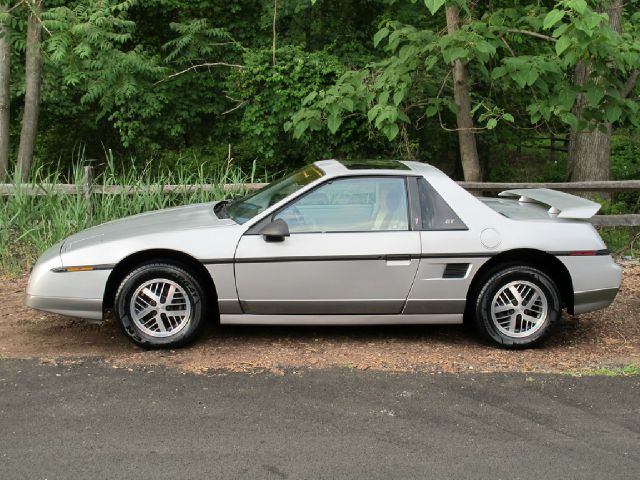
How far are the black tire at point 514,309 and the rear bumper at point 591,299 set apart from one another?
0.15 m

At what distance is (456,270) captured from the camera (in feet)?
20.1

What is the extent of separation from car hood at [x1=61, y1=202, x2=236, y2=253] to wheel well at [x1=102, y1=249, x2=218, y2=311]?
0.56 ft

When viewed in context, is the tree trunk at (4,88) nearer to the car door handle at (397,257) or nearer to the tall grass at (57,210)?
the tall grass at (57,210)

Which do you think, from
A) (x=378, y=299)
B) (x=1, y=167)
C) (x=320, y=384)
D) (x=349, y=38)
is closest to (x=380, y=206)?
(x=378, y=299)

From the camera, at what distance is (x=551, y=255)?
20.3 feet

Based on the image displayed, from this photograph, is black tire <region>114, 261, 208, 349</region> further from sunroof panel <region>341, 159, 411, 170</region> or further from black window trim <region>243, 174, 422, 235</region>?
sunroof panel <region>341, 159, 411, 170</region>

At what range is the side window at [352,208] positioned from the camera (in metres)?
6.13

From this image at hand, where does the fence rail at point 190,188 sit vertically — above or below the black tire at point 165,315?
above

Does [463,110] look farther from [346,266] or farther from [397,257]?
[346,266]

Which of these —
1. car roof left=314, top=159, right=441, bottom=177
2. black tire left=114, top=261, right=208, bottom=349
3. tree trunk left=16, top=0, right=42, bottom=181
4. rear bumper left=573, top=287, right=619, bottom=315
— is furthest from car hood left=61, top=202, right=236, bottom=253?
tree trunk left=16, top=0, right=42, bottom=181

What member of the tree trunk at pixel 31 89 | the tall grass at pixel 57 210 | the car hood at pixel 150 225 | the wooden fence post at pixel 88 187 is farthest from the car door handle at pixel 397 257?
the tree trunk at pixel 31 89

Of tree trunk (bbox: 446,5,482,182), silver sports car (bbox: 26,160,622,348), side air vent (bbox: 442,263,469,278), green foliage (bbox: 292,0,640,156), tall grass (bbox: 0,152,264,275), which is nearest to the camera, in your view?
silver sports car (bbox: 26,160,622,348)

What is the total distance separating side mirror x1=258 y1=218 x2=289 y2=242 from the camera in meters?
5.93

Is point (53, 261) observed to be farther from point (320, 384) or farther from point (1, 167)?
point (1, 167)
